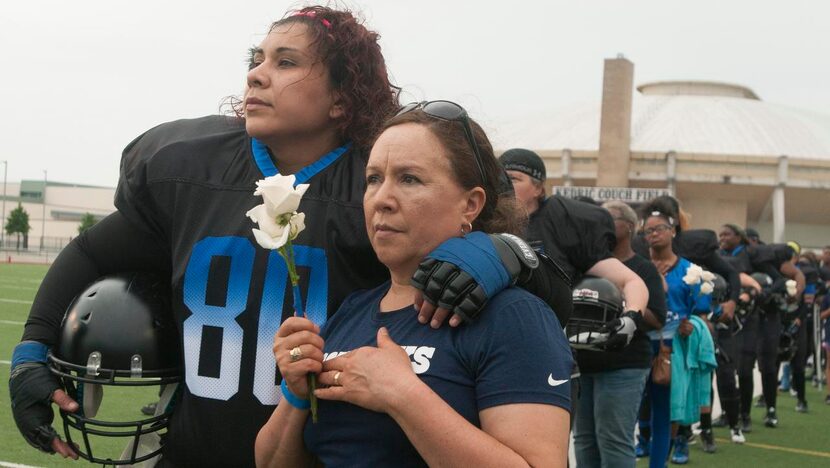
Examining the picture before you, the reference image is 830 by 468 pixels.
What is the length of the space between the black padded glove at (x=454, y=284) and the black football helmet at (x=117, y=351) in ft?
3.28

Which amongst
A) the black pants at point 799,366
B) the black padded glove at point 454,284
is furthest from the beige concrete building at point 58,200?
the black padded glove at point 454,284

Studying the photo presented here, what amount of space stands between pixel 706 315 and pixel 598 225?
2944mm

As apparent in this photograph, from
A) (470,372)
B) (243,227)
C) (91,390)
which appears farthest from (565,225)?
(470,372)

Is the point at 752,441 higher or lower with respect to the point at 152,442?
lower

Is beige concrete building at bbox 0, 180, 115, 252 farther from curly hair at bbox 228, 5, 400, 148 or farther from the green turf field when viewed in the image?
curly hair at bbox 228, 5, 400, 148

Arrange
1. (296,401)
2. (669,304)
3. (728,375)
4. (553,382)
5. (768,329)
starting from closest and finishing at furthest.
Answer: (553,382)
(296,401)
(669,304)
(728,375)
(768,329)

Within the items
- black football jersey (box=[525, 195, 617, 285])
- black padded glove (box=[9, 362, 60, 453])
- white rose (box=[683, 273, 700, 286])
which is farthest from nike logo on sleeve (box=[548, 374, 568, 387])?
white rose (box=[683, 273, 700, 286])

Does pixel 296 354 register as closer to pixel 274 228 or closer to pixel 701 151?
pixel 274 228

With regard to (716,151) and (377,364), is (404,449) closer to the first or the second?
(377,364)

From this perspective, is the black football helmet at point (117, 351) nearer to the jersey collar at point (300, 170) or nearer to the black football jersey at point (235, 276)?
the black football jersey at point (235, 276)

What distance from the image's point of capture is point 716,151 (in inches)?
2621

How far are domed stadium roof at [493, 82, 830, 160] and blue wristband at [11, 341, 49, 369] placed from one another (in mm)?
62284

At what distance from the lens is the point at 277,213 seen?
6.74ft

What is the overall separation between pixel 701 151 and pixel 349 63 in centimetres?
6696
